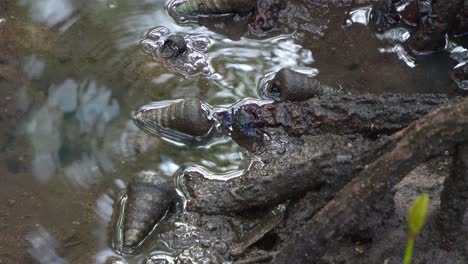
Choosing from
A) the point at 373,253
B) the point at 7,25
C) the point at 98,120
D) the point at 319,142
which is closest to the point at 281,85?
the point at 319,142

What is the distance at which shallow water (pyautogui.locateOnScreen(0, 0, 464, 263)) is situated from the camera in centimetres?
392

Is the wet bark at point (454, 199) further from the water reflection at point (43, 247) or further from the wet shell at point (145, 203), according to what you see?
the water reflection at point (43, 247)

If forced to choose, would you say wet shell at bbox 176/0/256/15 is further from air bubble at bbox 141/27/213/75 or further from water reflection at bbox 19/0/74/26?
water reflection at bbox 19/0/74/26

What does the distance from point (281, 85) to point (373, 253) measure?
1.83m

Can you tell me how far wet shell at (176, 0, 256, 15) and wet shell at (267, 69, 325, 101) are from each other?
3.32ft

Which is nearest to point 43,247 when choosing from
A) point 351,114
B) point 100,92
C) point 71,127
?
point 71,127

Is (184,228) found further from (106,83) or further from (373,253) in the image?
(106,83)

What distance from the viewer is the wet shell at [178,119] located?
4438 millimetres

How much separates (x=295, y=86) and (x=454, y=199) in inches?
73.3

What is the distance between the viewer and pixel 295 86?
4785 mm

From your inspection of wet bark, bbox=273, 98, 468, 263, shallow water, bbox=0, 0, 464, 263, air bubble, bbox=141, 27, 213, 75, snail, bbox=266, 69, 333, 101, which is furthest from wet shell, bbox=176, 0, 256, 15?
wet bark, bbox=273, 98, 468, 263

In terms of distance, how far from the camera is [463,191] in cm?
317

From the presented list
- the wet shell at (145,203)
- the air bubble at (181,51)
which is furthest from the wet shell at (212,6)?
the wet shell at (145,203)

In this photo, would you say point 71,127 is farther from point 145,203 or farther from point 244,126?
point 244,126
